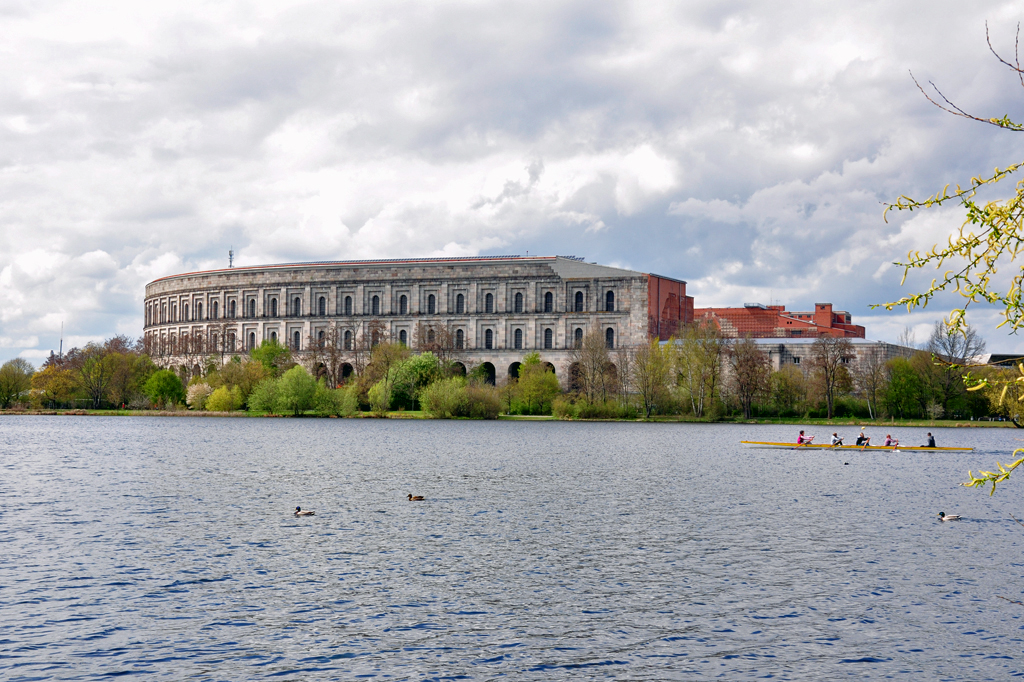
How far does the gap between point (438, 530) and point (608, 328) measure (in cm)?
9584

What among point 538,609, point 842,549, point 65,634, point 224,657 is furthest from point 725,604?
point 65,634

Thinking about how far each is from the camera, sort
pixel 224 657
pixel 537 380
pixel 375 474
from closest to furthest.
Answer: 1. pixel 224 657
2. pixel 375 474
3. pixel 537 380

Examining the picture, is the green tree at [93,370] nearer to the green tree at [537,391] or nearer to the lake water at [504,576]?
the green tree at [537,391]

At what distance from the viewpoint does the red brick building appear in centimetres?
11394

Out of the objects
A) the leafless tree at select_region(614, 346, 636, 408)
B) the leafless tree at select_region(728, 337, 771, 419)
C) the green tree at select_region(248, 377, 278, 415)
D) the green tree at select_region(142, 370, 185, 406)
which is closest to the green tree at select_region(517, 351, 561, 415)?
the leafless tree at select_region(614, 346, 636, 408)

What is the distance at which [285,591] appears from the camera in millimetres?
17594

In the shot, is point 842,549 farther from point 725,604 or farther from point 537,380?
point 537,380

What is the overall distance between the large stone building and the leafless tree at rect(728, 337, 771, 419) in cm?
2597

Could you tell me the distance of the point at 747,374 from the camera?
286ft

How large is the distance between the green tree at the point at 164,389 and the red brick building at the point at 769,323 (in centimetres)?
6421

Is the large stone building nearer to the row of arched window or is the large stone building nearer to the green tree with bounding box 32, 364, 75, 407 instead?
the row of arched window

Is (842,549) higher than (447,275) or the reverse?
the reverse

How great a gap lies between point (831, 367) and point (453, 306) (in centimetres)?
5336

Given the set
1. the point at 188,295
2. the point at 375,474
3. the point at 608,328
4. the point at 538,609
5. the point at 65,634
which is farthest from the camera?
the point at 188,295
